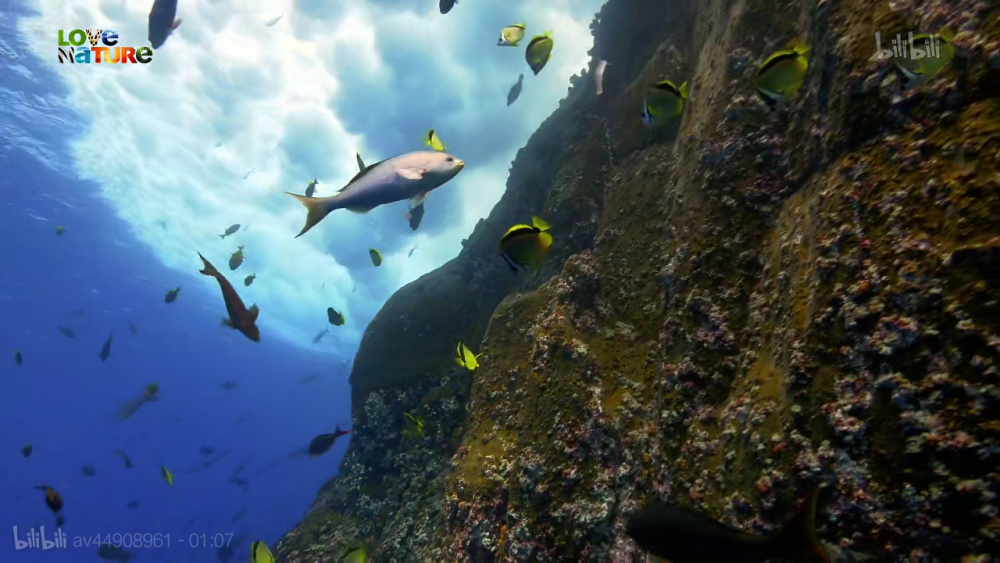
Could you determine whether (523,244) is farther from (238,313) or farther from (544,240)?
(238,313)

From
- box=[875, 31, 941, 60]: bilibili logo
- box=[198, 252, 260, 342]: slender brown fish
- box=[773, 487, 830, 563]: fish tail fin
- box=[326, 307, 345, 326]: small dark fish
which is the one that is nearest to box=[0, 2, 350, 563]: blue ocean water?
box=[326, 307, 345, 326]: small dark fish

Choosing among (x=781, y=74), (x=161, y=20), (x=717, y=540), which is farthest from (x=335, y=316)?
(x=781, y=74)

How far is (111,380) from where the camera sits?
6456 cm

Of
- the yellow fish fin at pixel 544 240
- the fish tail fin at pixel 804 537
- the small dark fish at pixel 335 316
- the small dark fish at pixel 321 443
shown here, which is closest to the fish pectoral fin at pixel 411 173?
the yellow fish fin at pixel 544 240

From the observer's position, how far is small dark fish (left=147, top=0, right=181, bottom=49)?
466 centimetres

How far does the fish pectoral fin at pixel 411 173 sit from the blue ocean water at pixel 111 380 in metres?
21.9

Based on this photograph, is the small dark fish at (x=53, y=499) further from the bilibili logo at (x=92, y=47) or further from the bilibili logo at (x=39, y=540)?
the bilibili logo at (x=92, y=47)

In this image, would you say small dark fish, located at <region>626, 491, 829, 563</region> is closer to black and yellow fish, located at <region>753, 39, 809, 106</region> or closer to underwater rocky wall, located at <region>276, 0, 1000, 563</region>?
underwater rocky wall, located at <region>276, 0, 1000, 563</region>

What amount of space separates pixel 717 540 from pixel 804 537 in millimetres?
385

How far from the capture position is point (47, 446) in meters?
68.6

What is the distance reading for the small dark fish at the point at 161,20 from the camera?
4656 millimetres

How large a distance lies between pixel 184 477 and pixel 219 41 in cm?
9926

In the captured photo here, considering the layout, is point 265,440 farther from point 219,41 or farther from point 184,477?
point 219,41

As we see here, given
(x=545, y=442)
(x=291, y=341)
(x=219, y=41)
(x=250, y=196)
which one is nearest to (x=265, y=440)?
(x=291, y=341)
